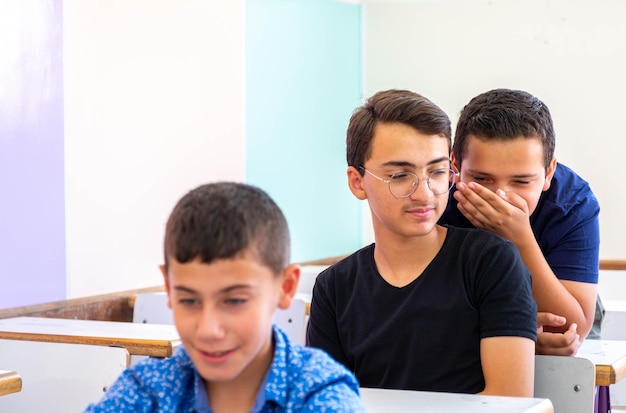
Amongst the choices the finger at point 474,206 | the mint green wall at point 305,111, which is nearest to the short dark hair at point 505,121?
the finger at point 474,206

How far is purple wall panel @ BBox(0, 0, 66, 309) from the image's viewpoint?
2975 mm

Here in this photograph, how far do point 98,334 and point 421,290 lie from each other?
112 centimetres

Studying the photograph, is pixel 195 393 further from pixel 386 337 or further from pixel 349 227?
pixel 349 227

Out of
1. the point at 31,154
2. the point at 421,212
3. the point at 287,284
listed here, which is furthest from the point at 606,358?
the point at 31,154

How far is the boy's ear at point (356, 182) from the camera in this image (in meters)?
1.94

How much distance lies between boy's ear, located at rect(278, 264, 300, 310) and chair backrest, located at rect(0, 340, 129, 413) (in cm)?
138

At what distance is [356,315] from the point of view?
189 centimetres

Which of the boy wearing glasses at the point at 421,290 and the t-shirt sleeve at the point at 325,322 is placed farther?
the t-shirt sleeve at the point at 325,322

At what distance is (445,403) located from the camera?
161 cm

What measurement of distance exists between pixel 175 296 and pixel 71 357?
1.56m

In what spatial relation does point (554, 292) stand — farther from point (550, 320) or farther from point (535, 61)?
point (535, 61)

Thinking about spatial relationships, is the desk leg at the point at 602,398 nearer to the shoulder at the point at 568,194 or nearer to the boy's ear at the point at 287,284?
the shoulder at the point at 568,194

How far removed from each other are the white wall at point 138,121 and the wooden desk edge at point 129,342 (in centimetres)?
63

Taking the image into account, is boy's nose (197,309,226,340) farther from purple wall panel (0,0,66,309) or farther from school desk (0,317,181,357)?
purple wall panel (0,0,66,309)
